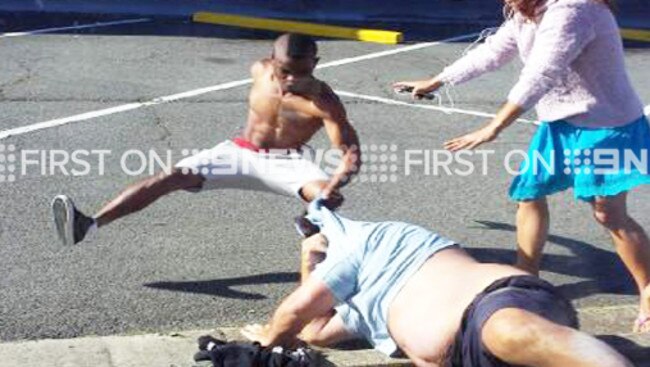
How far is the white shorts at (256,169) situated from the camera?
19.4 feet

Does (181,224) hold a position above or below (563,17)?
below

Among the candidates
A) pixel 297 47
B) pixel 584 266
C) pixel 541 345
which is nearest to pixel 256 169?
pixel 297 47

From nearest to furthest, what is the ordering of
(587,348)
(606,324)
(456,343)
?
(587,348), (456,343), (606,324)

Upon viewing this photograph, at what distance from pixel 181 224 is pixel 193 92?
3243 millimetres

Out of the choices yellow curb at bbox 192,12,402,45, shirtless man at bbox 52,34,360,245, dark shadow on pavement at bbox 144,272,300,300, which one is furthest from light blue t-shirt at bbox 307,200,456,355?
yellow curb at bbox 192,12,402,45

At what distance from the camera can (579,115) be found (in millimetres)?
5203

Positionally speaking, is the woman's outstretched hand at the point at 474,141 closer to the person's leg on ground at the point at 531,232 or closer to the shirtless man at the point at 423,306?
the shirtless man at the point at 423,306

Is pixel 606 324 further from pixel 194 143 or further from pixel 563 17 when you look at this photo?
Result: pixel 194 143

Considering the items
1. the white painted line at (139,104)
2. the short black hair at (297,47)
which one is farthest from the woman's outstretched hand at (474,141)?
the white painted line at (139,104)

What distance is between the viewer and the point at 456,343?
4.01 metres

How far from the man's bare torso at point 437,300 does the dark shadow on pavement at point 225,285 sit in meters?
1.41

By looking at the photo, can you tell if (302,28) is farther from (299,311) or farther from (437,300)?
(437,300)

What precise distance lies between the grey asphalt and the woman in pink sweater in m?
0.65

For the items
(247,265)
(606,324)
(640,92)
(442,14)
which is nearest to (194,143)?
(247,265)
